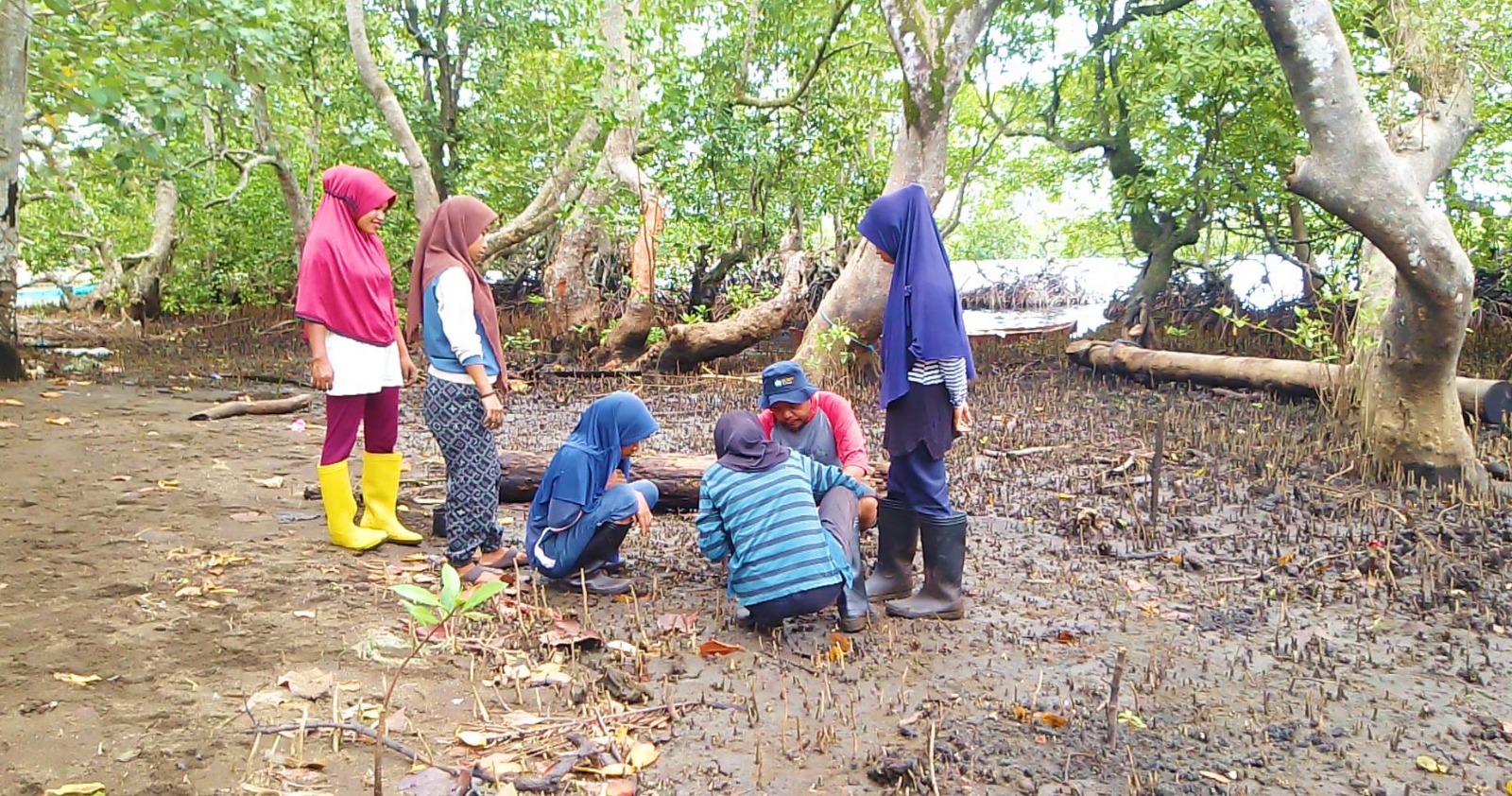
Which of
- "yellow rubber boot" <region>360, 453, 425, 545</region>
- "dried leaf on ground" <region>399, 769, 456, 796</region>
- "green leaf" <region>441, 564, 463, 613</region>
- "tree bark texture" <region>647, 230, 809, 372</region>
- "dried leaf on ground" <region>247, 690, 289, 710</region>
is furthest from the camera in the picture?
"tree bark texture" <region>647, 230, 809, 372</region>

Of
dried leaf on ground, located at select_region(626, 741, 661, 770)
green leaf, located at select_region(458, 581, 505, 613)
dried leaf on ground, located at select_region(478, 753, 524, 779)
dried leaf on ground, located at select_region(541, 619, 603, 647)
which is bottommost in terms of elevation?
dried leaf on ground, located at select_region(626, 741, 661, 770)

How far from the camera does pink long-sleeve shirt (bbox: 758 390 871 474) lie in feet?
14.4

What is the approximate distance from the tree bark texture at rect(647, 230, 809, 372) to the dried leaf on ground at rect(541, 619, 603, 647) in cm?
720

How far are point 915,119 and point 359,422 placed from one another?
5.97m

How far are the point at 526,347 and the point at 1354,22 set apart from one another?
9.14 metres

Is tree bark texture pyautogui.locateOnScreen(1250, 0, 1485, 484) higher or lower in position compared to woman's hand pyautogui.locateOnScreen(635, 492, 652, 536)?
higher

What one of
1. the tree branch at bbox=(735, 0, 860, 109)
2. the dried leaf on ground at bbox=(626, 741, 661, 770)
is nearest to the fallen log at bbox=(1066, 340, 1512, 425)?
the tree branch at bbox=(735, 0, 860, 109)

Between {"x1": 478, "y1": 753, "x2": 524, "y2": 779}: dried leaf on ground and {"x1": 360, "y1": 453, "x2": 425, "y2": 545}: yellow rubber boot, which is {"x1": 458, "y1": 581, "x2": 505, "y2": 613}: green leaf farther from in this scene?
{"x1": 360, "y1": 453, "x2": 425, "y2": 545}: yellow rubber boot

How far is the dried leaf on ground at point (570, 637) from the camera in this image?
363cm

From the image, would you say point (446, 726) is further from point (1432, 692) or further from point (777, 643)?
point (1432, 692)

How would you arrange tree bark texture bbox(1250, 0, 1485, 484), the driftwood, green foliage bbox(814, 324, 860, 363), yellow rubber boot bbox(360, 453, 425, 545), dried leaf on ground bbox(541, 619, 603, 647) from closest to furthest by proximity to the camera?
dried leaf on ground bbox(541, 619, 603, 647)
yellow rubber boot bbox(360, 453, 425, 545)
tree bark texture bbox(1250, 0, 1485, 484)
the driftwood
green foliage bbox(814, 324, 860, 363)

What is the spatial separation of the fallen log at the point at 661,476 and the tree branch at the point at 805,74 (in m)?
6.13

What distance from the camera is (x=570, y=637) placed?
367cm

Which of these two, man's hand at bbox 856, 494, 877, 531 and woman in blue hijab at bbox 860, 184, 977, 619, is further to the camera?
man's hand at bbox 856, 494, 877, 531
